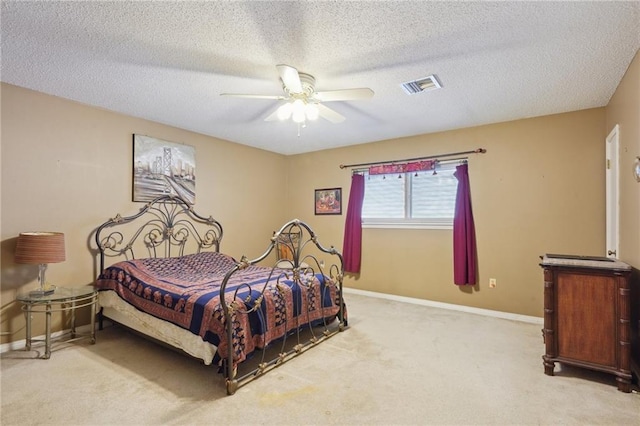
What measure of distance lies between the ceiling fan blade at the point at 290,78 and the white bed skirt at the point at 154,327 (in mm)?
2017

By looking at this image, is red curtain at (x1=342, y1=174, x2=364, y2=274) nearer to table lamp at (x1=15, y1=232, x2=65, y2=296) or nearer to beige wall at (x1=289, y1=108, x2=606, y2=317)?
beige wall at (x1=289, y1=108, x2=606, y2=317)

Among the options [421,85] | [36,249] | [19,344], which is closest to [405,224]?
[421,85]

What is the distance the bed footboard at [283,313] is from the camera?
232 cm

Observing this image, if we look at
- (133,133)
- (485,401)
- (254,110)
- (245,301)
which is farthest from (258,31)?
(485,401)

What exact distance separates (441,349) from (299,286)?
1467 mm

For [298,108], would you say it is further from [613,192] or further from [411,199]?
[613,192]

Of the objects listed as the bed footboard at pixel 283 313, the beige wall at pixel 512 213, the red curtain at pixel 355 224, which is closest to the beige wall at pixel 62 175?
the bed footboard at pixel 283 313

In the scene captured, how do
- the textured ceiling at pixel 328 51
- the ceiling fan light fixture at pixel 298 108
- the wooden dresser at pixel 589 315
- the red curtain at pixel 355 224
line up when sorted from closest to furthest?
the textured ceiling at pixel 328 51
the wooden dresser at pixel 589 315
the ceiling fan light fixture at pixel 298 108
the red curtain at pixel 355 224

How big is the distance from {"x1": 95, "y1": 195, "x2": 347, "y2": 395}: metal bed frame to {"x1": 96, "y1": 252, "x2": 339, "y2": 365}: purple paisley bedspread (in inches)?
2.6

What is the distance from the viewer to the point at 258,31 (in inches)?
84.9

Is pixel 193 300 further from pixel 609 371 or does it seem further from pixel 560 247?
pixel 560 247

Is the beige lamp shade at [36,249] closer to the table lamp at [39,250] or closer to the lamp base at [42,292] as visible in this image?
the table lamp at [39,250]

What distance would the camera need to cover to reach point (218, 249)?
4883mm

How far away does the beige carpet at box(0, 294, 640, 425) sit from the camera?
199 cm
